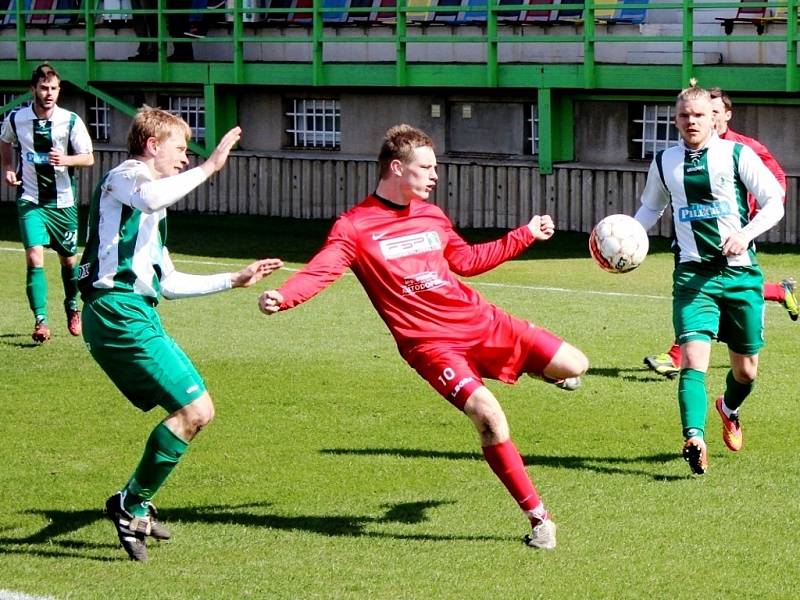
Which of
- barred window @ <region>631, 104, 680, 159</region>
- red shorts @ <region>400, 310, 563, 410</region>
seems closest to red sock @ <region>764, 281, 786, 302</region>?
red shorts @ <region>400, 310, 563, 410</region>

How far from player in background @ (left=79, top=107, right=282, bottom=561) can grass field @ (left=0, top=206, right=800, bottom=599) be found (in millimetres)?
403

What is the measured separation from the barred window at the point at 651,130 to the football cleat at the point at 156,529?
1796cm

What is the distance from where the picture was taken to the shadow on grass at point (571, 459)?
932 centimetres

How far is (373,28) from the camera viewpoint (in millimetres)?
28422

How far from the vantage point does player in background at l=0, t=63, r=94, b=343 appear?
14.5m

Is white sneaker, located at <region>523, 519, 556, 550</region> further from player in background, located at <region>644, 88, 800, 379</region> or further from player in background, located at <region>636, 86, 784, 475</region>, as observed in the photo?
player in background, located at <region>644, 88, 800, 379</region>

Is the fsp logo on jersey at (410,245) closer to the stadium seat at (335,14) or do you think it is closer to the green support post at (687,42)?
the green support post at (687,42)

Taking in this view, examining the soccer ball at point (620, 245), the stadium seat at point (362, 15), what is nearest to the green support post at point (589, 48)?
the stadium seat at point (362, 15)

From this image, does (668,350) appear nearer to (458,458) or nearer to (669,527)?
(458,458)

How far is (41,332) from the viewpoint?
14.2 meters

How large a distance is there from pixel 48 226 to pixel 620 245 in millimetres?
7261

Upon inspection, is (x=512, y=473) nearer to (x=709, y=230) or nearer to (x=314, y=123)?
(x=709, y=230)

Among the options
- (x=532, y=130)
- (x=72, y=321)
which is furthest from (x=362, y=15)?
(x=72, y=321)

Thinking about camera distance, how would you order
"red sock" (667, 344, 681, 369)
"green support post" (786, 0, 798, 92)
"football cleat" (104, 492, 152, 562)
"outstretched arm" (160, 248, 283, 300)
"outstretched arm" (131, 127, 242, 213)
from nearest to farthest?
"outstretched arm" (131, 127, 242, 213)
"football cleat" (104, 492, 152, 562)
"outstretched arm" (160, 248, 283, 300)
"red sock" (667, 344, 681, 369)
"green support post" (786, 0, 798, 92)
